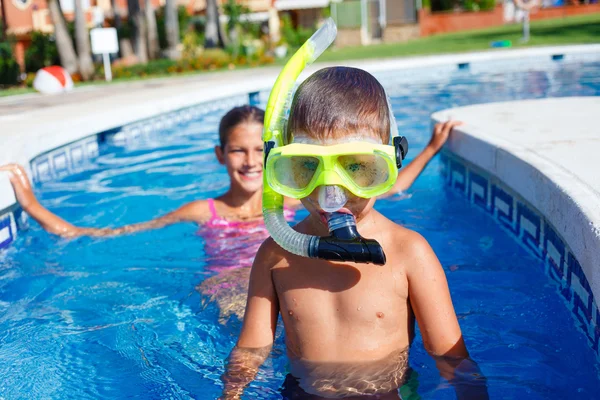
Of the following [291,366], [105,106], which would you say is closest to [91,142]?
[105,106]

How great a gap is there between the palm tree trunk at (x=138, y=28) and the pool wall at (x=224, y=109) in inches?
468

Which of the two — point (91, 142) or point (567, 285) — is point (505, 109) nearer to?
point (567, 285)

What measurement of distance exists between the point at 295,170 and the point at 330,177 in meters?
0.15

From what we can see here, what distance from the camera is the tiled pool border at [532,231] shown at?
3.17 meters

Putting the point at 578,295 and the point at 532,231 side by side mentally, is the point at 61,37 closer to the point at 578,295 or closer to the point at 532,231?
the point at 532,231

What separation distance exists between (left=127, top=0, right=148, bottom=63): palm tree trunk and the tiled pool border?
19839 millimetres

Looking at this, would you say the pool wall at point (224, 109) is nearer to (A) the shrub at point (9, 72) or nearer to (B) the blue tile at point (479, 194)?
(B) the blue tile at point (479, 194)

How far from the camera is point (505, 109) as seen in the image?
20.6 feet

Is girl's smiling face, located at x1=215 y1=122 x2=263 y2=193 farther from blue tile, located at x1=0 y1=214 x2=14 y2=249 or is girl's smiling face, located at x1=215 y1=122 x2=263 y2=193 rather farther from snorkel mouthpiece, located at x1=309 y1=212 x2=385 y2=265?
snorkel mouthpiece, located at x1=309 y1=212 x2=385 y2=265

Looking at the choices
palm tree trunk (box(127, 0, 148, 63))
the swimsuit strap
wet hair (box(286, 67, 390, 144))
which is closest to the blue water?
the swimsuit strap

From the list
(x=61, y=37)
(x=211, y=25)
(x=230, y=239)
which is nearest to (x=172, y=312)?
(x=230, y=239)

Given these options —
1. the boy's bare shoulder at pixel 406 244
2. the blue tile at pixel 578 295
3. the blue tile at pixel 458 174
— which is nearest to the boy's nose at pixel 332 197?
the boy's bare shoulder at pixel 406 244

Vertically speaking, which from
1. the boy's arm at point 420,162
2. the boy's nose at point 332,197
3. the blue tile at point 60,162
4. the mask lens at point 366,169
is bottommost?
the blue tile at point 60,162

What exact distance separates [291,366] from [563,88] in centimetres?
1053
